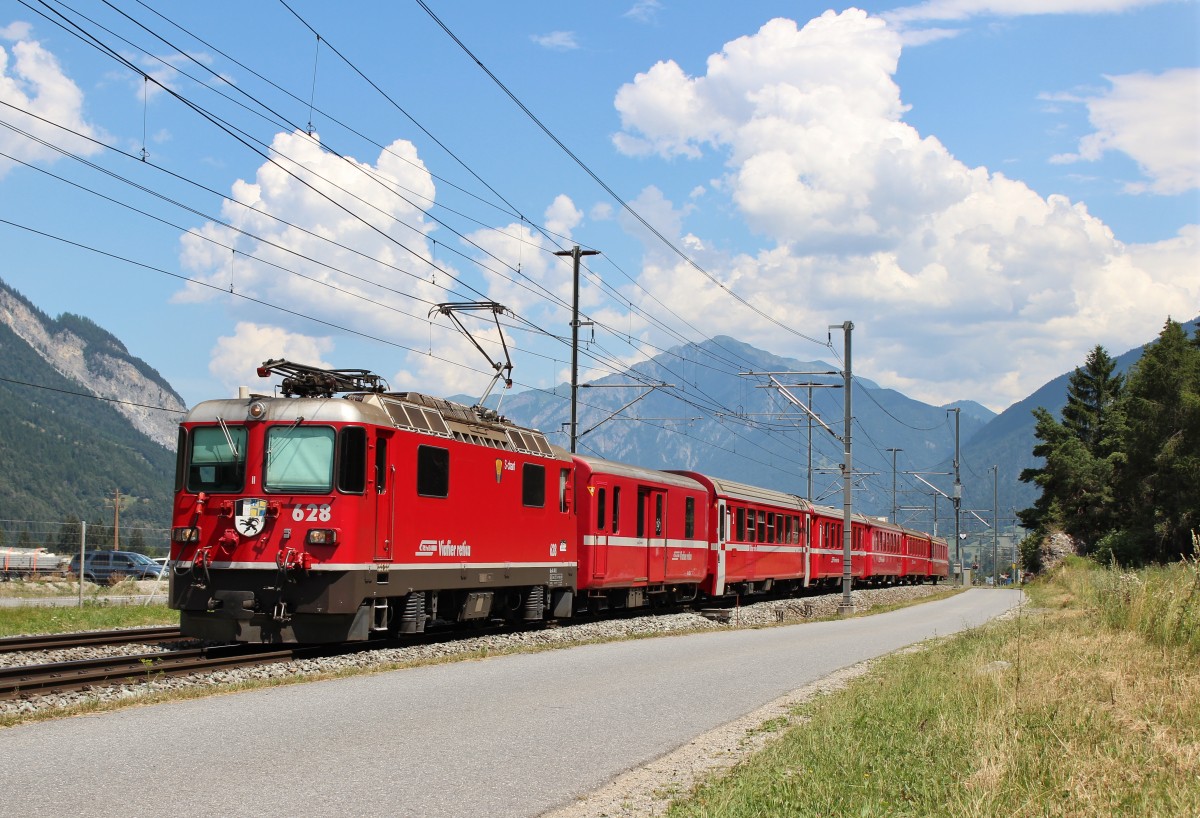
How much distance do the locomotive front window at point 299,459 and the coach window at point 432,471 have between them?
1.75 metres

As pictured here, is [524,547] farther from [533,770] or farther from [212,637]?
[533,770]

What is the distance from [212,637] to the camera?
15930 mm

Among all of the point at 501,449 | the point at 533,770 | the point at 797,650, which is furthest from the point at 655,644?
the point at 533,770

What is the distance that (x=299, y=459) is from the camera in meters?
16.7

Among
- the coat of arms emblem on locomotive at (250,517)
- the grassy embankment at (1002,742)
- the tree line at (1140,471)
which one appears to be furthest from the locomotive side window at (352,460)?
the tree line at (1140,471)

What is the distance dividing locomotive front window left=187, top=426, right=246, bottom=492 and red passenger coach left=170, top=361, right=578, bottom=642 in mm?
20

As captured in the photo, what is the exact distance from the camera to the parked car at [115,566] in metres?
43.9

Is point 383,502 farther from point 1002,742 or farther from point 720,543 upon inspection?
point 720,543

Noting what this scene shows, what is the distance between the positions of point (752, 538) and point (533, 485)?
14.3 m

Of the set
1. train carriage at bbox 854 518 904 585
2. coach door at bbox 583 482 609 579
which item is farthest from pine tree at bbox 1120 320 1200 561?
coach door at bbox 583 482 609 579

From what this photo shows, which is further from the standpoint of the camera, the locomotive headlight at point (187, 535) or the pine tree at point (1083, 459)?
the pine tree at point (1083, 459)

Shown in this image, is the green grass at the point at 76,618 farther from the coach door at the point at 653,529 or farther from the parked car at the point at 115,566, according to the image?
the parked car at the point at 115,566

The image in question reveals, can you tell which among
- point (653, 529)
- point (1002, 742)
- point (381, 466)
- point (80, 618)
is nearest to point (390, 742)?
point (1002, 742)

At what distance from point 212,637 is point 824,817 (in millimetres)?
10816
